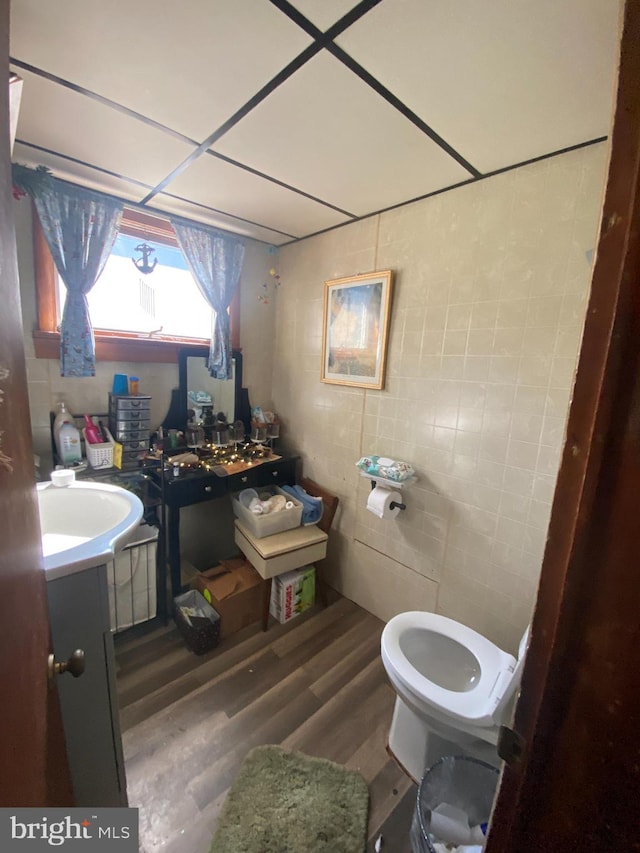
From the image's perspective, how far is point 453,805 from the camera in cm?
103

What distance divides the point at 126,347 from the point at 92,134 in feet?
3.08

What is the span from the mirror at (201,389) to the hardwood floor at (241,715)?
123 cm

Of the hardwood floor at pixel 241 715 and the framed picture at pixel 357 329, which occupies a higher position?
the framed picture at pixel 357 329

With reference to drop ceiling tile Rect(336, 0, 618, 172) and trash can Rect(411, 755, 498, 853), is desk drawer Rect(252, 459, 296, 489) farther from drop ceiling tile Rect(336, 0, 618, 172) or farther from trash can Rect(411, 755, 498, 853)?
drop ceiling tile Rect(336, 0, 618, 172)

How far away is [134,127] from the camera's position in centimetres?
117

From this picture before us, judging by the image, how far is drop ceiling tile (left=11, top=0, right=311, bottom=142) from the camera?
0.77 metres

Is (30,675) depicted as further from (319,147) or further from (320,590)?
(320,590)

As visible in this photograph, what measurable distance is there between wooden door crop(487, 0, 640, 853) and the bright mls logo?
27.0 inches

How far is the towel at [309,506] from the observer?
209cm

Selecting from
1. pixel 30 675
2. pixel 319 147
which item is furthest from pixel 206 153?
pixel 30 675

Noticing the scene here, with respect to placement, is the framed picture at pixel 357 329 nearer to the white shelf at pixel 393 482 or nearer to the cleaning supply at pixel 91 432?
the white shelf at pixel 393 482

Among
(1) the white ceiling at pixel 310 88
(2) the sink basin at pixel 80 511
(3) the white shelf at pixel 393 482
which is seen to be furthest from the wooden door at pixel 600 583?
(3) the white shelf at pixel 393 482

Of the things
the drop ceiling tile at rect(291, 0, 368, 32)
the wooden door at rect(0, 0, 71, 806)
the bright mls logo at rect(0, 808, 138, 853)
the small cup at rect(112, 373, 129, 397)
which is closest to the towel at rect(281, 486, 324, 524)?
the small cup at rect(112, 373, 129, 397)

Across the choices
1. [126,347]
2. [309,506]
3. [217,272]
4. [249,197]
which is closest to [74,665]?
[309,506]
